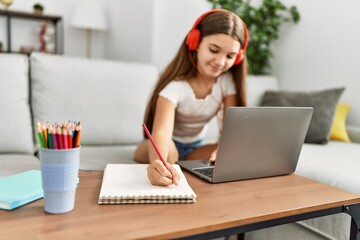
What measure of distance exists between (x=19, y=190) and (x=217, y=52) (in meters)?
0.75

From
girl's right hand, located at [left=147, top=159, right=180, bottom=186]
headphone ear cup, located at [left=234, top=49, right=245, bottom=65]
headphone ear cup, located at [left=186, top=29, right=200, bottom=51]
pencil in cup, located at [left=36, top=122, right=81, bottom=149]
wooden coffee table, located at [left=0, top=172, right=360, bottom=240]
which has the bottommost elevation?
wooden coffee table, located at [left=0, top=172, right=360, bottom=240]

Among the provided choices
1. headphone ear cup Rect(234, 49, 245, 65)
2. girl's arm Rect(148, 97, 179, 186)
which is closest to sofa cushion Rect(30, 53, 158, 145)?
girl's arm Rect(148, 97, 179, 186)

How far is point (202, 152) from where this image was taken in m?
1.48

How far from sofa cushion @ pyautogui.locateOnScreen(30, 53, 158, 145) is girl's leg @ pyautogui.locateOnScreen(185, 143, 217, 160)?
38cm

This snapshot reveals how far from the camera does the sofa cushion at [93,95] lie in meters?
1.61

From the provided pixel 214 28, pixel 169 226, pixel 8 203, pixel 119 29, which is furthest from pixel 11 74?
pixel 119 29

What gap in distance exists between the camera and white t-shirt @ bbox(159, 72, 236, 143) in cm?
133

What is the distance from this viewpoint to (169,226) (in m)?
0.62

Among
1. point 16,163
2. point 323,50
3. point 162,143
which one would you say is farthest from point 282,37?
point 16,163

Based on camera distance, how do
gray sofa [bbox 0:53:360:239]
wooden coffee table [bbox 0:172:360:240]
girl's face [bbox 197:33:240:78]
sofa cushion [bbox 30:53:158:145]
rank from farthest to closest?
sofa cushion [bbox 30:53:158:145] → gray sofa [bbox 0:53:360:239] → girl's face [bbox 197:33:240:78] → wooden coffee table [bbox 0:172:360:240]

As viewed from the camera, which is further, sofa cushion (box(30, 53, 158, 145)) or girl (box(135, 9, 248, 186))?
sofa cushion (box(30, 53, 158, 145))

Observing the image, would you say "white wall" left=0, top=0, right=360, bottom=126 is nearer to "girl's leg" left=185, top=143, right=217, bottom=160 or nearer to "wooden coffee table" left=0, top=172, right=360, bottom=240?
"girl's leg" left=185, top=143, right=217, bottom=160

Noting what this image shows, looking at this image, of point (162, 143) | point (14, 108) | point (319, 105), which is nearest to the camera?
point (162, 143)

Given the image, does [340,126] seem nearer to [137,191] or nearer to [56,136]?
[137,191]
